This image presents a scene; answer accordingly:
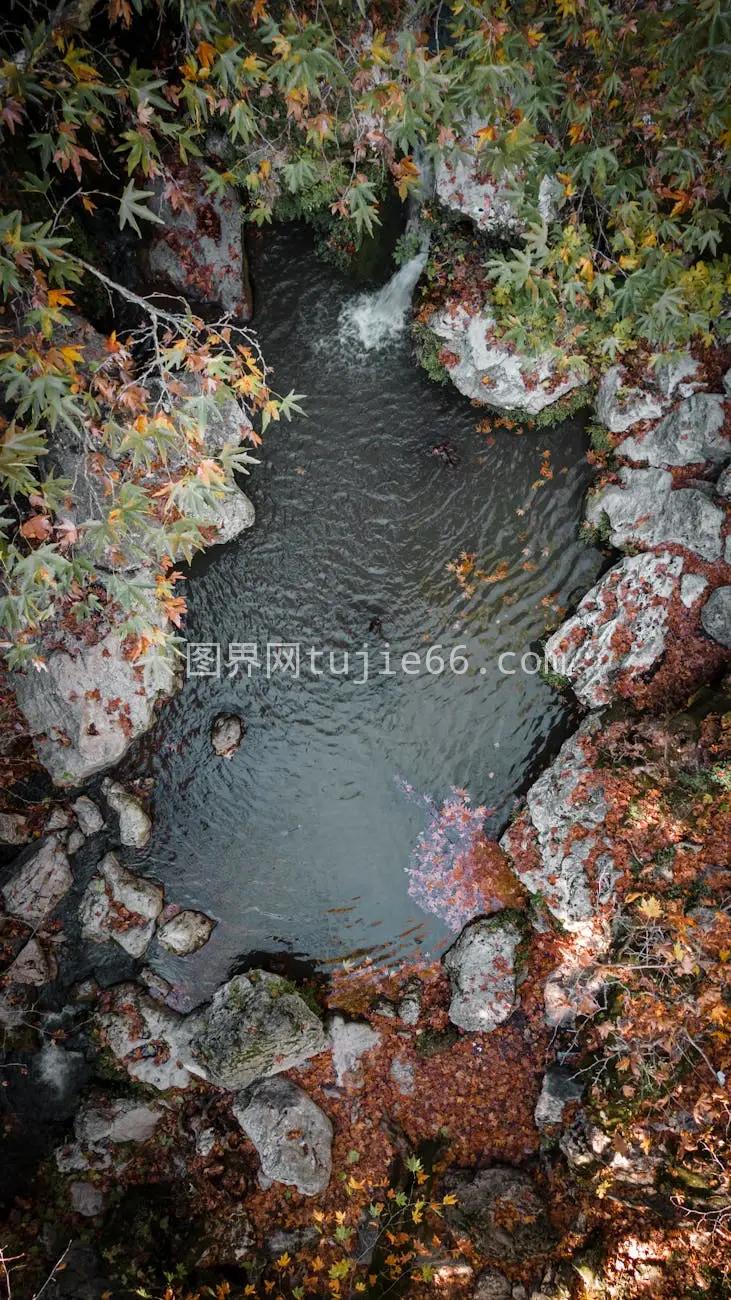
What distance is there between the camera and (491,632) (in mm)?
9531

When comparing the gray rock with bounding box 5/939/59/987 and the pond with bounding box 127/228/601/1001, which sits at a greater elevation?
the pond with bounding box 127/228/601/1001

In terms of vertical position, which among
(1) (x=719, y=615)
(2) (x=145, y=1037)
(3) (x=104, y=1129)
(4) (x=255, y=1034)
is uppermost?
(1) (x=719, y=615)

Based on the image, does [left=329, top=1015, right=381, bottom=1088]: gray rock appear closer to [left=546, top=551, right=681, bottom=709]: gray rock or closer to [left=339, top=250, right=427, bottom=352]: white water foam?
[left=546, top=551, right=681, bottom=709]: gray rock

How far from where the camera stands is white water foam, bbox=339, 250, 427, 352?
941cm

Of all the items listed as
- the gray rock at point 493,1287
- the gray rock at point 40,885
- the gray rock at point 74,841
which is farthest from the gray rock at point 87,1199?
the gray rock at point 493,1287

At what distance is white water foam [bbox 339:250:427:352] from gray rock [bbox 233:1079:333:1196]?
11.7 m

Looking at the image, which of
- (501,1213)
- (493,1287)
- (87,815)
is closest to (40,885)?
(87,815)

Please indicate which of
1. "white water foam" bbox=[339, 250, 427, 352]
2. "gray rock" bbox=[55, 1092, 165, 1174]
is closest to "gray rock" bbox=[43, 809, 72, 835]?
A: "gray rock" bbox=[55, 1092, 165, 1174]

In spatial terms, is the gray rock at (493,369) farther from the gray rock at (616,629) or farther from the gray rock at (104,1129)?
the gray rock at (104,1129)

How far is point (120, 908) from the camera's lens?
9.61m

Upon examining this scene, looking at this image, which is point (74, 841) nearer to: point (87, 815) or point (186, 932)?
point (87, 815)

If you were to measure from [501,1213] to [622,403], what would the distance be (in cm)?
1147

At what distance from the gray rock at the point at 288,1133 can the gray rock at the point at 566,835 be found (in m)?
4.79

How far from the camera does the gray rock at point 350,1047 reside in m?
9.29
